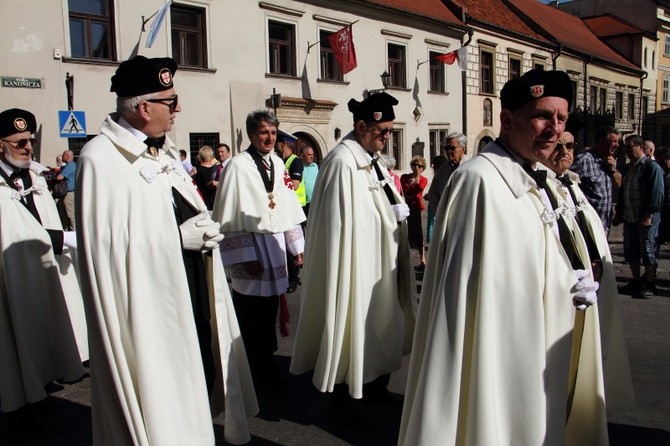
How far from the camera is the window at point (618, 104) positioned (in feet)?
131

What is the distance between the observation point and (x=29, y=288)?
402 centimetres

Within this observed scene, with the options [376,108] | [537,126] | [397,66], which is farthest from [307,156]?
[397,66]

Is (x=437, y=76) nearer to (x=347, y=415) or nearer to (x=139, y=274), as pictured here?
Result: (x=347, y=415)

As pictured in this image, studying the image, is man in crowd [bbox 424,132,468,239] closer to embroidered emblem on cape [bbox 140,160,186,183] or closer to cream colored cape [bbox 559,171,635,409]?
cream colored cape [bbox 559,171,635,409]

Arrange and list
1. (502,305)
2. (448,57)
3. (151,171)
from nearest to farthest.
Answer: (502,305)
(151,171)
(448,57)

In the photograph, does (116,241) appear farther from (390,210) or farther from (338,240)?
(390,210)

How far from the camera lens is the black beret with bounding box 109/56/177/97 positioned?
2830 mm

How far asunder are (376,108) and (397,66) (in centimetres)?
1952

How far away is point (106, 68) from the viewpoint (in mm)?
13867

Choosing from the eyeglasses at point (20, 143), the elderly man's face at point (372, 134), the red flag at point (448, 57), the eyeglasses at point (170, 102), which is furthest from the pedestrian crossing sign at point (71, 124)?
the red flag at point (448, 57)

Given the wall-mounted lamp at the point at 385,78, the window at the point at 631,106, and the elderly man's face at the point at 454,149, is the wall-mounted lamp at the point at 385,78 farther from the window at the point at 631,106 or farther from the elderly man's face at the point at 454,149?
the window at the point at 631,106

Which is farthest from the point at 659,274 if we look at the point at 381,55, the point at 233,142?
the point at 381,55

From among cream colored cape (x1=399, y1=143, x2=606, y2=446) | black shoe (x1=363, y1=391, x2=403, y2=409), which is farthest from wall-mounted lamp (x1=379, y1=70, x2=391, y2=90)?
cream colored cape (x1=399, y1=143, x2=606, y2=446)

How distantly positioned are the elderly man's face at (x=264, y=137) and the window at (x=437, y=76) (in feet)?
68.0
